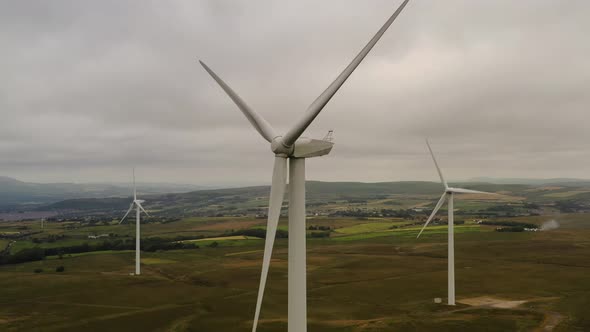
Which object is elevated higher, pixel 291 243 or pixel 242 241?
pixel 291 243

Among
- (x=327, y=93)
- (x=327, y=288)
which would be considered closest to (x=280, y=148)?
(x=327, y=93)

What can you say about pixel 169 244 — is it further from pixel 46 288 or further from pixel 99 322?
pixel 99 322

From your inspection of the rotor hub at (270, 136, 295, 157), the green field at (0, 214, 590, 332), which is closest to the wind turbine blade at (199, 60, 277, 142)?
the rotor hub at (270, 136, 295, 157)

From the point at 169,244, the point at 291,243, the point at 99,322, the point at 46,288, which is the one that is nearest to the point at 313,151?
the point at 291,243

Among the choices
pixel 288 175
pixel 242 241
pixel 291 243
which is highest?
pixel 288 175

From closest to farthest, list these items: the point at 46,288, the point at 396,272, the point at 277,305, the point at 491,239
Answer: the point at 277,305 < the point at 46,288 < the point at 396,272 < the point at 491,239

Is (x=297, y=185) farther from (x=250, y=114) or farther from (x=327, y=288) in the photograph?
(x=327, y=288)

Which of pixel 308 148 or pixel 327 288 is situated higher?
pixel 308 148
